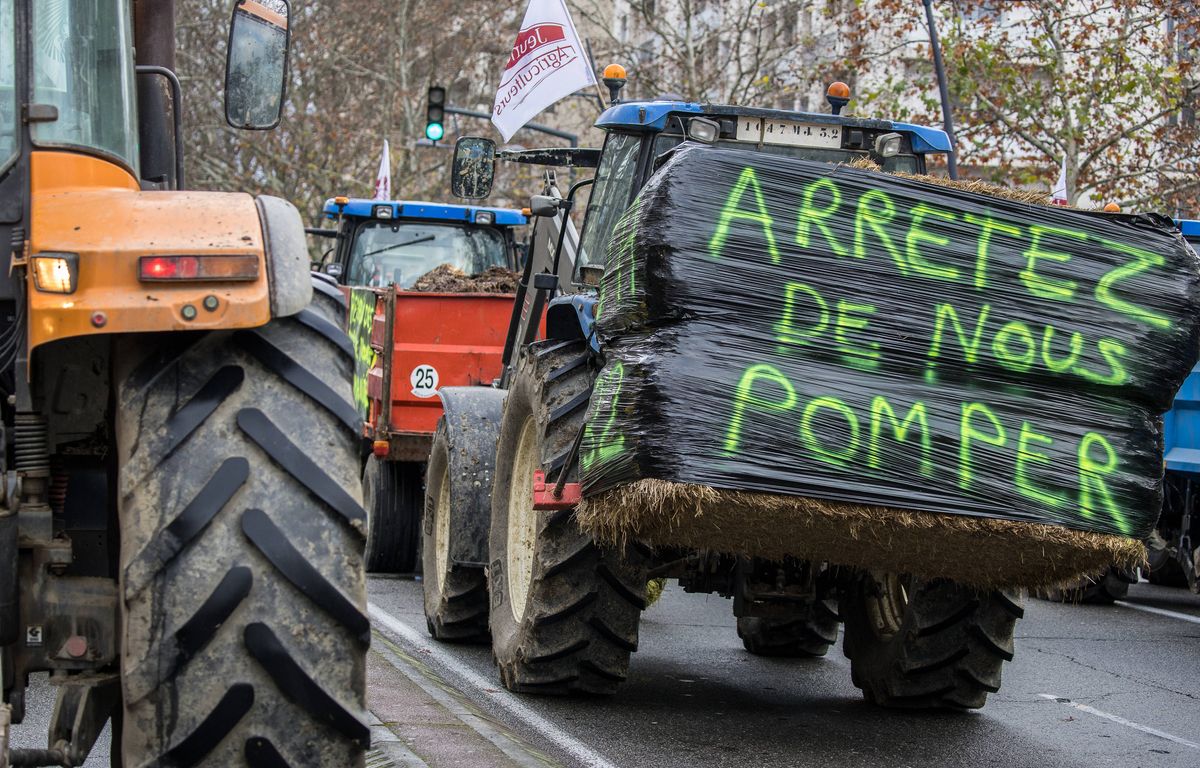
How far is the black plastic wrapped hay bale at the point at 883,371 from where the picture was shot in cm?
566

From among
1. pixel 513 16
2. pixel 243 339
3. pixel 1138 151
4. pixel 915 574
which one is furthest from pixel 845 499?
pixel 513 16

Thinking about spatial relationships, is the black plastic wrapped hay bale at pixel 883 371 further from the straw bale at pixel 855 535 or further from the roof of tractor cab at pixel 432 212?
the roof of tractor cab at pixel 432 212

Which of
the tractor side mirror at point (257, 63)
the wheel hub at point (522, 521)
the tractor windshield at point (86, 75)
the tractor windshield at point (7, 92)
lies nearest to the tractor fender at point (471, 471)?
the wheel hub at point (522, 521)

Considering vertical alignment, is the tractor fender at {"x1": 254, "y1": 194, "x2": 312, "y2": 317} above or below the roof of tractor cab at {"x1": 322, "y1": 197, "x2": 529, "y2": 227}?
above

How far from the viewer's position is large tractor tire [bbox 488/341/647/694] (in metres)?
7.12

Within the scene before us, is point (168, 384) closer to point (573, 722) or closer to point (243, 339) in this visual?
point (243, 339)

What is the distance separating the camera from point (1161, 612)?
41.4 ft

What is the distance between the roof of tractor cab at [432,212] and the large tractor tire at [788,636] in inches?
236

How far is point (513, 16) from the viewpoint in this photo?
130ft

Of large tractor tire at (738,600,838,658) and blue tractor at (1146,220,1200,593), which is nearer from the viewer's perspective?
large tractor tire at (738,600,838,658)

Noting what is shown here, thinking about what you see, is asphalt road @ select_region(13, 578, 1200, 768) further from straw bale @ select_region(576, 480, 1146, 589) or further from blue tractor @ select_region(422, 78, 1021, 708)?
straw bale @ select_region(576, 480, 1146, 589)

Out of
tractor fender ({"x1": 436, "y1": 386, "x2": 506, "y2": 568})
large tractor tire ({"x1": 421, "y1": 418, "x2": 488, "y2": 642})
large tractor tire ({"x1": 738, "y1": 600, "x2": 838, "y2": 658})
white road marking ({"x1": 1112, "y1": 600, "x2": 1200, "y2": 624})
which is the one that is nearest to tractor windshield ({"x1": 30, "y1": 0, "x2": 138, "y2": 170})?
tractor fender ({"x1": 436, "y1": 386, "x2": 506, "y2": 568})

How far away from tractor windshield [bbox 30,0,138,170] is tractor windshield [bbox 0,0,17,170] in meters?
0.05

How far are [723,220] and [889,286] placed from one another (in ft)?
2.01
